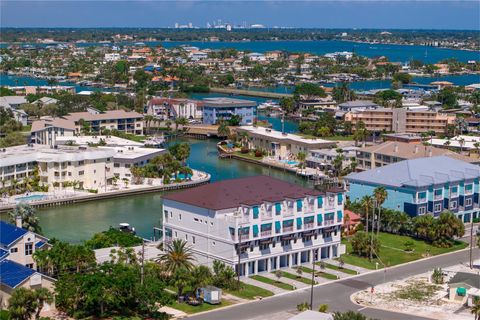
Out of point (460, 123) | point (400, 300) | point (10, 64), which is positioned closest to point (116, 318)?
point (400, 300)

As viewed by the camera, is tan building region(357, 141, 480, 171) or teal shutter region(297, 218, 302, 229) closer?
teal shutter region(297, 218, 302, 229)

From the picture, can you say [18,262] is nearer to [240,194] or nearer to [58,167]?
[240,194]

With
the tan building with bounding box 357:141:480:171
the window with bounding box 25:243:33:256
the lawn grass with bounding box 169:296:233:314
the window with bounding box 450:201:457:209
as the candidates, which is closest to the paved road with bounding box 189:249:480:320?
the lawn grass with bounding box 169:296:233:314

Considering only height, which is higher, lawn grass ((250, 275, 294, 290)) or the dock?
the dock

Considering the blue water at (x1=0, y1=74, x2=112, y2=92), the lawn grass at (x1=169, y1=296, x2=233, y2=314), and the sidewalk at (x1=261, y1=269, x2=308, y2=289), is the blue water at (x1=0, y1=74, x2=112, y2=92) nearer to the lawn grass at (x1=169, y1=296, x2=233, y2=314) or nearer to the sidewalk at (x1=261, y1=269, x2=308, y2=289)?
the sidewalk at (x1=261, y1=269, x2=308, y2=289)

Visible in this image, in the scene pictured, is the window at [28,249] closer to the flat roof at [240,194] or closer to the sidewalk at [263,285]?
the flat roof at [240,194]
